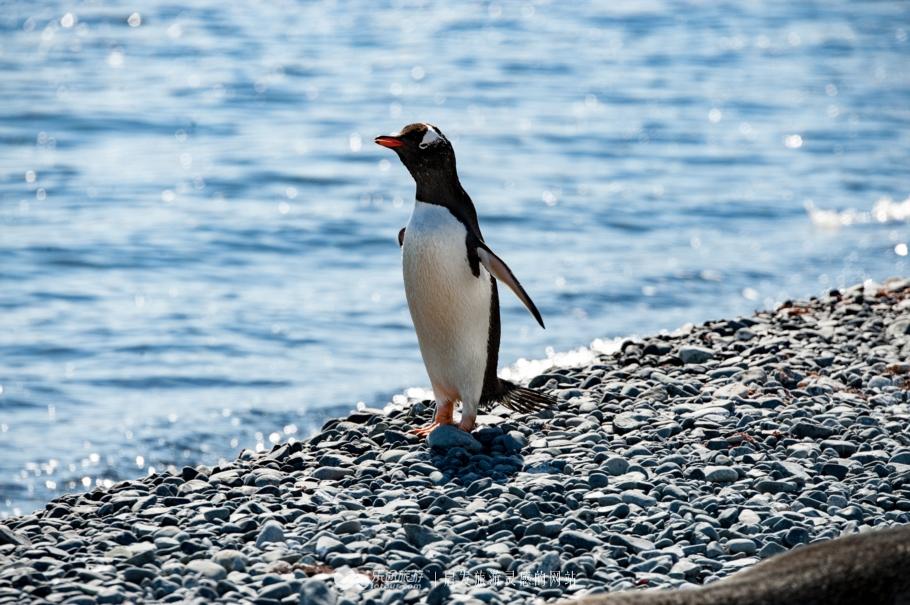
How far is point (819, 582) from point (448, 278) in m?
2.89

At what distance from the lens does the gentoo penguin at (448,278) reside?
20.0 feet

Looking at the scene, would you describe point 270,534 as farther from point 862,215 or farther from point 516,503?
point 862,215

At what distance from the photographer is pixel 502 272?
6.03 metres

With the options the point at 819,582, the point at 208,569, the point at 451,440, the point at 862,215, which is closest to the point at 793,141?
the point at 862,215

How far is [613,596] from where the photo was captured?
11.7 ft

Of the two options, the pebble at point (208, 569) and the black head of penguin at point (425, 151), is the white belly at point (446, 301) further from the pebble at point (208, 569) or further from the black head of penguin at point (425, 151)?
the pebble at point (208, 569)

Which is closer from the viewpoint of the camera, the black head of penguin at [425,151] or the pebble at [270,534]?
the pebble at [270,534]

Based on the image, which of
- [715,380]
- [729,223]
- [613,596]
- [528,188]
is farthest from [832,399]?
[528,188]

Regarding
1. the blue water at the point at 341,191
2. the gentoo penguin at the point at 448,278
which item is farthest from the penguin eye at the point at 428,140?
the blue water at the point at 341,191

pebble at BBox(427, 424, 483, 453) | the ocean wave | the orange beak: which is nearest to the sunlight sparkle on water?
the ocean wave

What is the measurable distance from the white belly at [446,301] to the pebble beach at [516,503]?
11.6 inches

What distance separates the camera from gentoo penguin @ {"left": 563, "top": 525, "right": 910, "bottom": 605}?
11.5 feet

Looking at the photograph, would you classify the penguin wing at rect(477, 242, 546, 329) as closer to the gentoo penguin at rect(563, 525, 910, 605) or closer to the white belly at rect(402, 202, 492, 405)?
the white belly at rect(402, 202, 492, 405)

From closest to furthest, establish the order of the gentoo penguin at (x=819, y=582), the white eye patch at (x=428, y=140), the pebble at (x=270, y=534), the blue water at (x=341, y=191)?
the gentoo penguin at (x=819, y=582) → the pebble at (x=270, y=534) → the white eye patch at (x=428, y=140) → the blue water at (x=341, y=191)
